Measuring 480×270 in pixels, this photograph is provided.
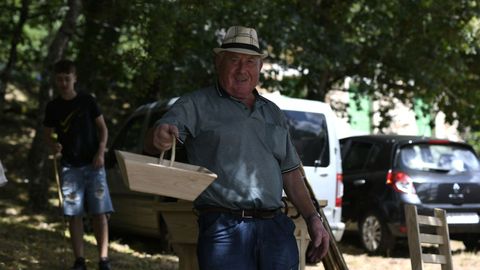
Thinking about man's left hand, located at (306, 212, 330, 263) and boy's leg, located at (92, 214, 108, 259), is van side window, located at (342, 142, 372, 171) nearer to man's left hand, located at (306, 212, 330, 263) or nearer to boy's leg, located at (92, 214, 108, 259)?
boy's leg, located at (92, 214, 108, 259)

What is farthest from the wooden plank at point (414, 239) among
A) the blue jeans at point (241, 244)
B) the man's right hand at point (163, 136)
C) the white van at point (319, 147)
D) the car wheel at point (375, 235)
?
the car wheel at point (375, 235)

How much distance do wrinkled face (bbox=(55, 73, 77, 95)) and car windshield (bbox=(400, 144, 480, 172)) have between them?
4.97m

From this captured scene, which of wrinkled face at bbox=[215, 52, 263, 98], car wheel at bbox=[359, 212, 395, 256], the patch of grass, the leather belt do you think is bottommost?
car wheel at bbox=[359, 212, 395, 256]

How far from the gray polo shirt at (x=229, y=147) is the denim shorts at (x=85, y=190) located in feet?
10.5

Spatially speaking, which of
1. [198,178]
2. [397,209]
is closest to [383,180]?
[397,209]

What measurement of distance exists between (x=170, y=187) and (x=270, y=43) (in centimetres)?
830

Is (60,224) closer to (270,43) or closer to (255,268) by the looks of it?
(270,43)

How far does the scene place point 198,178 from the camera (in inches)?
132

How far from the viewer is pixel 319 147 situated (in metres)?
9.19

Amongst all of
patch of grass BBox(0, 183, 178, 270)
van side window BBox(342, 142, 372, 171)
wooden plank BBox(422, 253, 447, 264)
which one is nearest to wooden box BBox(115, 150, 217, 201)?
wooden plank BBox(422, 253, 447, 264)

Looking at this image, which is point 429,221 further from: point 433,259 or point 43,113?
point 43,113

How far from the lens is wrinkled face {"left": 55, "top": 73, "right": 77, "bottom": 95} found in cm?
673

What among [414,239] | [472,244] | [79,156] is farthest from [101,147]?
[472,244]

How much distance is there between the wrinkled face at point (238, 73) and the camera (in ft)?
12.6
